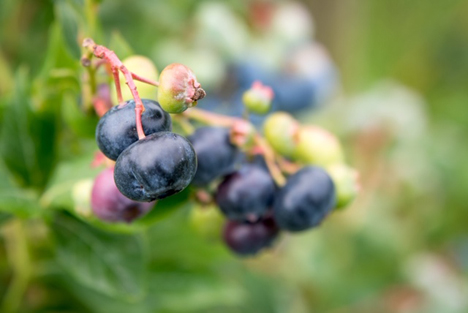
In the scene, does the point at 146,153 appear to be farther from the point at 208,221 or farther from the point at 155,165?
the point at 208,221

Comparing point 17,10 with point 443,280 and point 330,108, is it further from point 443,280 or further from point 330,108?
point 443,280

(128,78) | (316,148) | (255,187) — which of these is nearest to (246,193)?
(255,187)

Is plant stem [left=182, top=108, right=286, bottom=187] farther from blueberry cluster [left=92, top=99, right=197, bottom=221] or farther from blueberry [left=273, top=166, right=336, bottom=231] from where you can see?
blueberry cluster [left=92, top=99, right=197, bottom=221]

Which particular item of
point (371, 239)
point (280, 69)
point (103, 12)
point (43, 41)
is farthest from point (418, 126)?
point (43, 41)

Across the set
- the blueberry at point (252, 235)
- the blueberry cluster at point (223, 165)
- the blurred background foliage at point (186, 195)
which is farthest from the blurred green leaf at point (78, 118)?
the blueberry at point (252, 235)

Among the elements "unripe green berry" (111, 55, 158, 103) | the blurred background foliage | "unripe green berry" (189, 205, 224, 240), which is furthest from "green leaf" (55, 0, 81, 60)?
"unripe green berry" (189, 205, 224, 240)

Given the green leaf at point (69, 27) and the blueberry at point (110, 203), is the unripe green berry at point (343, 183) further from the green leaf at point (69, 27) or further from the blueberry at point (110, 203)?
the green leaf at point (69, 27)

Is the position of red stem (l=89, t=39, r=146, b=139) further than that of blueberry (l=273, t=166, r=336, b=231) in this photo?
No
